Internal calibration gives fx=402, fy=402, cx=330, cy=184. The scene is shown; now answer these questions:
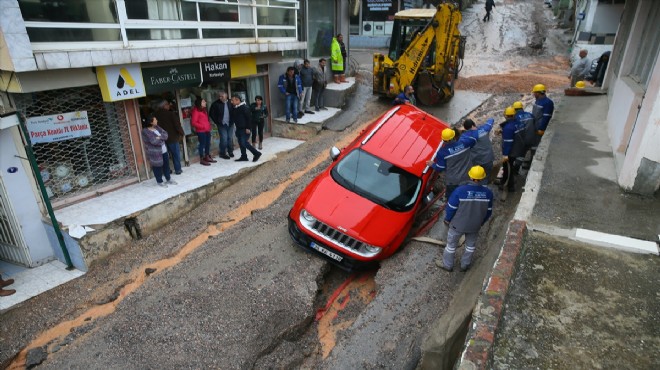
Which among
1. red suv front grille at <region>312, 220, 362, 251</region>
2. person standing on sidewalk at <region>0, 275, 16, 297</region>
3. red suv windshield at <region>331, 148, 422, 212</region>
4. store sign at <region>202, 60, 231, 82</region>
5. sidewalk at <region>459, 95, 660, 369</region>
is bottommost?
person standing on sidewalk at <region>0, 275, 16, 297</region>

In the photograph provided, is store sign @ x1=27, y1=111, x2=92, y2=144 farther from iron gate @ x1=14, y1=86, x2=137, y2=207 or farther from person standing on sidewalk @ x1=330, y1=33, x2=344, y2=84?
person standing on sidewalk @ x1=330, y1=33, x2=344, y2=84

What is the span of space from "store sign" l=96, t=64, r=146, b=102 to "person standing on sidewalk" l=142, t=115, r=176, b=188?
62 cm

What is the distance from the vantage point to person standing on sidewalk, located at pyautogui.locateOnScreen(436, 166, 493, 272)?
5527 mm

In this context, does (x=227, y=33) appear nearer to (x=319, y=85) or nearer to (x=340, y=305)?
(x=319, y=85)

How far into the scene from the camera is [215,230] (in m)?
8.30

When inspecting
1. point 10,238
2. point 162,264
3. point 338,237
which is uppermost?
point 338,237

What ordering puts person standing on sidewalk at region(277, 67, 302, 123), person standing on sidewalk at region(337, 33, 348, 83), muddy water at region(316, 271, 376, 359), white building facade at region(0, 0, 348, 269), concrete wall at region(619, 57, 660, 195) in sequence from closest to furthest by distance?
concrete wall at region(619, 57, 660, 195)
muddy water at region(316, 271, 376, 359)
white building facade at region(0, 0, 348, 269)
person standing on sidewalk at region(277, 67, 302, 123)
person standing on sidewalk at region(337, 33, 348, 83)

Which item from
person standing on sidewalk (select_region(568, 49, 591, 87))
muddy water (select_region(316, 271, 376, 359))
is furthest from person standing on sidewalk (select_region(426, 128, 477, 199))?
person standing on sidewalk (select_region(568, 49, 591, 87))

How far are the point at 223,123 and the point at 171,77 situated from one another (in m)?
1.73

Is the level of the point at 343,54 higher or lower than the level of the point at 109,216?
higher

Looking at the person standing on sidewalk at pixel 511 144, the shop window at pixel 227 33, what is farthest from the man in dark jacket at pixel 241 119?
the person standing on sidewalk at pixel 511 144

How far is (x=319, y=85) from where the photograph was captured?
13516 mm

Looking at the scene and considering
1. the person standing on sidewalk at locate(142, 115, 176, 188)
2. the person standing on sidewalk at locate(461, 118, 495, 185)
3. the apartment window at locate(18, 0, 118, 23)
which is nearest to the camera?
the apartment window at locate(18, 0, 118, 23)

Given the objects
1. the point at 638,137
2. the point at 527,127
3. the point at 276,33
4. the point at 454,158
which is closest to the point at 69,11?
the point at 276,33
